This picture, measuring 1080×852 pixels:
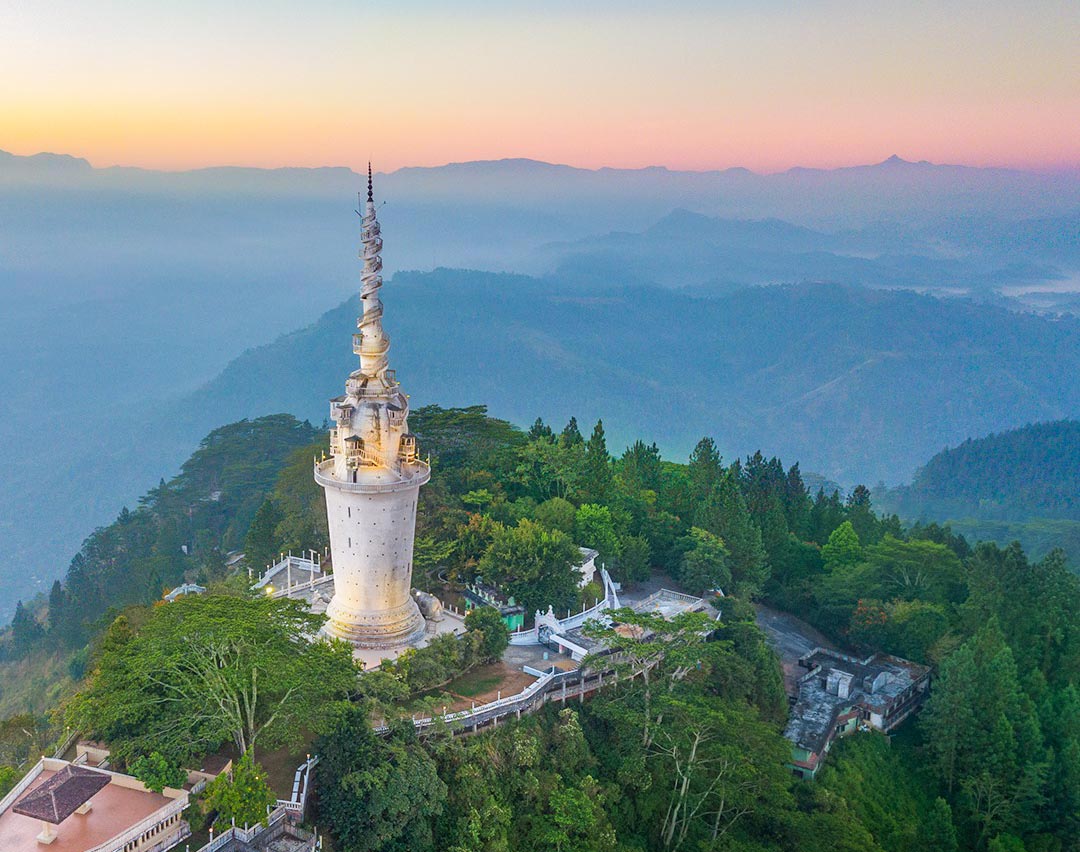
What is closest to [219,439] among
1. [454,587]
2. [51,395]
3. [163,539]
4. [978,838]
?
[163,539]

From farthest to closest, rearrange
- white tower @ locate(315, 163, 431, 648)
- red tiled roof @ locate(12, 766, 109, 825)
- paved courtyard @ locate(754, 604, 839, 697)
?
paved courtyard @ locate(754, 604, 839, 697)
white tower @ locate(315, 163, 431, 648)
red tiled roof @ locate(12, 766, 109, 825)

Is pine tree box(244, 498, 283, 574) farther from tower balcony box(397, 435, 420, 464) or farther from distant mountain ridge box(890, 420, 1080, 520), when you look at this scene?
distant mountain ridge box(890, 420, 1080, 520)

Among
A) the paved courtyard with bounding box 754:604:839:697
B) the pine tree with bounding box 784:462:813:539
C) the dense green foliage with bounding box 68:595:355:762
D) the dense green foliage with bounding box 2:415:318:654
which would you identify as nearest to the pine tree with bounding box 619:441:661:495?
the pine tree with bounding box 784:462:813:539

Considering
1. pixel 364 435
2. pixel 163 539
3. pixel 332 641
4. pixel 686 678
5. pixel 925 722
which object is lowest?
pixel 163 539

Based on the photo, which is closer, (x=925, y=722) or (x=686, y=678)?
(x=686, y=678)

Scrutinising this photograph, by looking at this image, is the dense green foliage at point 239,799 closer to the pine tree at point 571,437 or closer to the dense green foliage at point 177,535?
the dense green foliage at point 177,535

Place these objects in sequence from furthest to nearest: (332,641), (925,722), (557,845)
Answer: (925,722) < (332,641) < (557,845)

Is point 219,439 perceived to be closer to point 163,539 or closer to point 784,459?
point 163,539
